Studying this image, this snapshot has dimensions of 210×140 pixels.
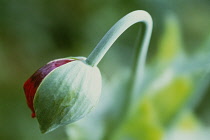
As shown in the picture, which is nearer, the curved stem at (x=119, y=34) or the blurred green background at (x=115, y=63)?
the curved stem at (x=119, y=34)

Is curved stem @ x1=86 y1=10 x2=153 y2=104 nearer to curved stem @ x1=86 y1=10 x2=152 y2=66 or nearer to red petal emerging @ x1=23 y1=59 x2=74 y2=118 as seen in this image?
curved stem @ x1=86 y1=10 x2=152 y2=66

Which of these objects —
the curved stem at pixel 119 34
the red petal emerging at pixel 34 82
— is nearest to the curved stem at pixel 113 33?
the curved stem at pixel 119 34

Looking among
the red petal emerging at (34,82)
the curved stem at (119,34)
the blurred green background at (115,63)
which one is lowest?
the blurred green background at (115,63)

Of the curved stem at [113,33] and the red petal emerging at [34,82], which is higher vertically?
the curved stem at [113,33]

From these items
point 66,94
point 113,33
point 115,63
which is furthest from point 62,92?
point 115,63

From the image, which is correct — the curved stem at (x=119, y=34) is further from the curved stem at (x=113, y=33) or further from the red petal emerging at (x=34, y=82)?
the red petal emerging at (x=34, y=82)

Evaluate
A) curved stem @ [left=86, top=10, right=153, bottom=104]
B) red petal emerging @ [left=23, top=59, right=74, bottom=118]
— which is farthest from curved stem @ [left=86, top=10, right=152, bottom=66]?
red petal emerging @ [left=23, top=59, right=74, bottom=118]

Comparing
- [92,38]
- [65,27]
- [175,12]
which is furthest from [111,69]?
[175,12]
